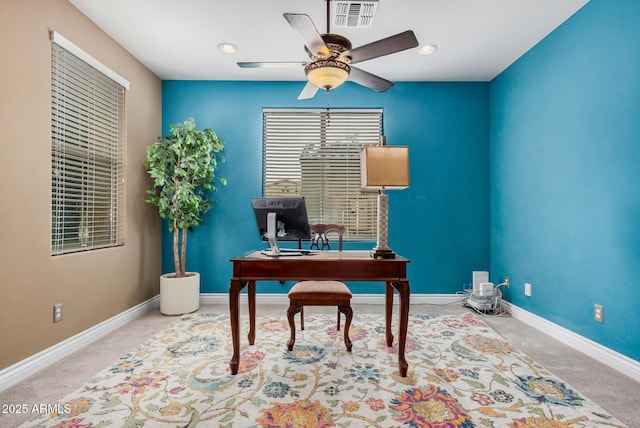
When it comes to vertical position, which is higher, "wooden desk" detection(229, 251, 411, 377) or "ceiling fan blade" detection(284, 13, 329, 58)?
"ceiling fan blade" detection(284, 13, 329, 58)

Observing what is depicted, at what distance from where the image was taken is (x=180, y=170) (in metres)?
3.27

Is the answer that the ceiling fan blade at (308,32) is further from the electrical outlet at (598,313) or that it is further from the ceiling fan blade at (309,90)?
the electrical outlet at (598,313)

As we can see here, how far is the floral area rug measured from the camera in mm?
1637

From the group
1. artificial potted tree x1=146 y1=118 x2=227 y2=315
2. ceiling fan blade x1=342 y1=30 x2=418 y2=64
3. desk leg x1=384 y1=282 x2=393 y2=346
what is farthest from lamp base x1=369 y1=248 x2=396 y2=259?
artificial potted tree x1=146 y1=118 x2=227 y2=315

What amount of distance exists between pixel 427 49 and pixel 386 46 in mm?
1428

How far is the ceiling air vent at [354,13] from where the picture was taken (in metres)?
2.26

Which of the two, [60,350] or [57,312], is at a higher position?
[57,312]

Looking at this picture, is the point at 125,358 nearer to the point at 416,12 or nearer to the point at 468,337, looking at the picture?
the point at 468,337

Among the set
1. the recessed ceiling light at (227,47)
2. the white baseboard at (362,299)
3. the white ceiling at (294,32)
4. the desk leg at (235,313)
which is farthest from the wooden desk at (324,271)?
the recessed ceiling light at (227,47)

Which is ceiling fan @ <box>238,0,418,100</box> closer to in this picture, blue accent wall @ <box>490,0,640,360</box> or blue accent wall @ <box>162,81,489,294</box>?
blue accent wall @ <box>490,0,640,360</box>

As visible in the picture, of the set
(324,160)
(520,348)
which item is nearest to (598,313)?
(520,348)

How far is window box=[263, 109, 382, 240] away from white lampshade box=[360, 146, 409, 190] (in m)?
1.84

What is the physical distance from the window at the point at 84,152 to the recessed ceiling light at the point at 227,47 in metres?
1.00

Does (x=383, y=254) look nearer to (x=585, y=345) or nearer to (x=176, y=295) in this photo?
(x=585, y=345)
